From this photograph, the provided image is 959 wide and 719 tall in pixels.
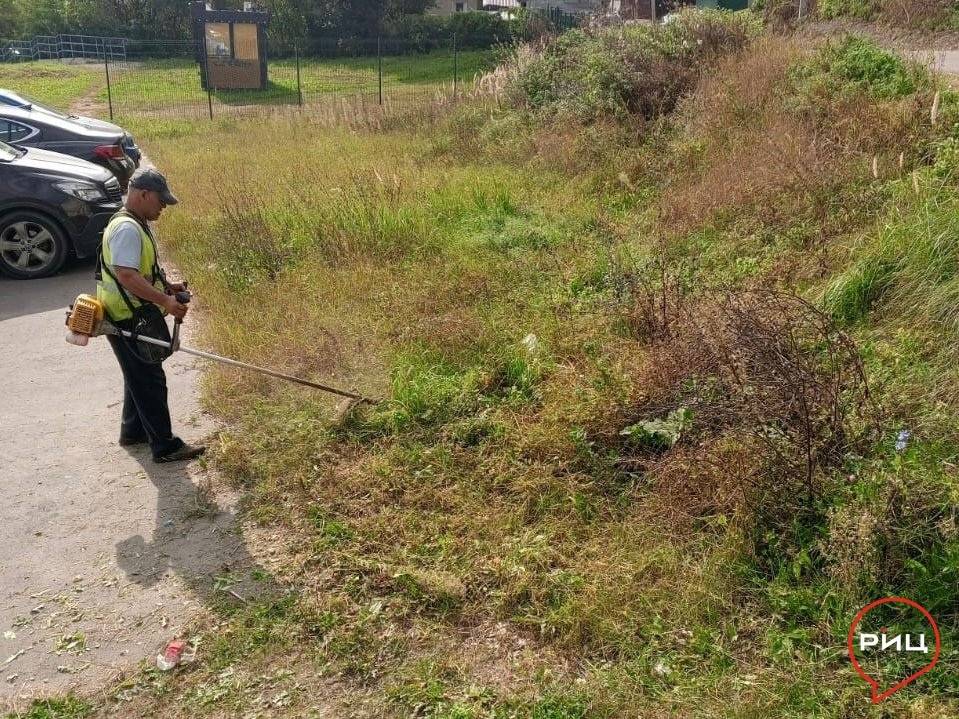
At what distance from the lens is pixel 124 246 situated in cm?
451

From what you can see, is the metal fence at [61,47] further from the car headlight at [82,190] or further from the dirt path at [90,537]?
the dirt path at [90,537]

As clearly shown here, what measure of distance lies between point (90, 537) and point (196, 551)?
0.63 meters

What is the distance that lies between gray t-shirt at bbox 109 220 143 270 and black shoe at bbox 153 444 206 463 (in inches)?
47.1

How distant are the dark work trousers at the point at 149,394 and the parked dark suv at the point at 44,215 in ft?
14.4

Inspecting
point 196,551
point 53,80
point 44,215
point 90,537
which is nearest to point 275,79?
point 53,80

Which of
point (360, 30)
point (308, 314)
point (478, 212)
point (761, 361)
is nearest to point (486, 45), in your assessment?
point (360, 30)

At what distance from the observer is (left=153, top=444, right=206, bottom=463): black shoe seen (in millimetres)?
4984

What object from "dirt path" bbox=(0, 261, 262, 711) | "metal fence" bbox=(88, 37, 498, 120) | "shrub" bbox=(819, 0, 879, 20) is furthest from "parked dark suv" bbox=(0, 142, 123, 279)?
"shrub" bbox=(819, 0, 879, 20)

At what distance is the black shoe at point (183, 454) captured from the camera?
4.98 metres

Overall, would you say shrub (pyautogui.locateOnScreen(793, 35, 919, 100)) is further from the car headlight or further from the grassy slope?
the car headlight

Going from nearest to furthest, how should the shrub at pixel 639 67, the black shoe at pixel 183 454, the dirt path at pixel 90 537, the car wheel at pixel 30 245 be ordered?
1. the dirt path at pixel 90 537
2. the black shoe at pixel 183 454
3. the car wheel at pixel 30 245
4. the shrub at pixel 639 67

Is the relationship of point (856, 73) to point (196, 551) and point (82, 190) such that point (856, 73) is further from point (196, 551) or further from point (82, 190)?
point (82, 190)

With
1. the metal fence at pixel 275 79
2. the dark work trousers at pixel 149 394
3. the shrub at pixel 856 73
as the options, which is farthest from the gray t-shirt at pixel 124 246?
the metal fence at pixel 275 79

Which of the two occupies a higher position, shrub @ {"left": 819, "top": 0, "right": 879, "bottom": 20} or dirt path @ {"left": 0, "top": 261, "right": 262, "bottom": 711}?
shrub @ {"left": 819, "top": 0, "right": 879, "bottom": 20}
